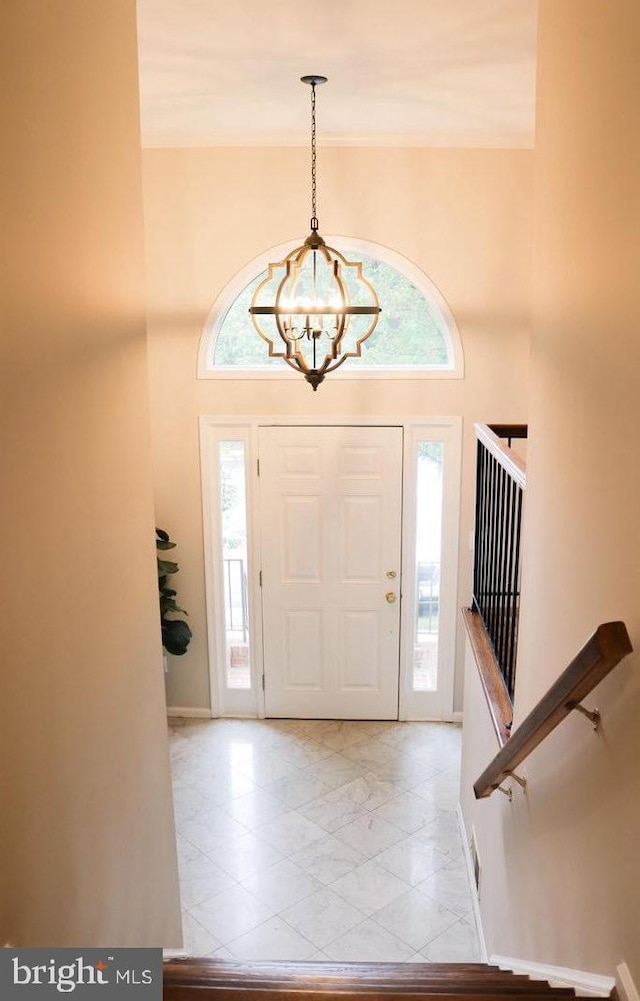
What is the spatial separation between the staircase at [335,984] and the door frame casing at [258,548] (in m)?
3.20

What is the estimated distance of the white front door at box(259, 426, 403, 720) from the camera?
5.35 metres

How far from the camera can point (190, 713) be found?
5758 mm

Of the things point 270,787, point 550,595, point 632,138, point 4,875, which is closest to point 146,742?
point 4,875

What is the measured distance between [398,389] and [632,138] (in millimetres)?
3717

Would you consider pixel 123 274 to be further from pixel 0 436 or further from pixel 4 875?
pixel 4 875

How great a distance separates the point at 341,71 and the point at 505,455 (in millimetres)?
1820

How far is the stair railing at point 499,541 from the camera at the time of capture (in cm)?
306

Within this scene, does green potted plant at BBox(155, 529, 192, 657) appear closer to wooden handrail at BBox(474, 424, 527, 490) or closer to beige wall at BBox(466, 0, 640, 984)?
wooden handrail at BBox(474, 424, 527, 490)

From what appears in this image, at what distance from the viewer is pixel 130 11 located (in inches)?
90.3

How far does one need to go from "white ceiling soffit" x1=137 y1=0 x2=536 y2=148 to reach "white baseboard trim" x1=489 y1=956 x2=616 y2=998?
112 inches

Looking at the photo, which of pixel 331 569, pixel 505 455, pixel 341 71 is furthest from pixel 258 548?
pixel 341 71

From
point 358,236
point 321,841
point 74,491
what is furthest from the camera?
point 358,236

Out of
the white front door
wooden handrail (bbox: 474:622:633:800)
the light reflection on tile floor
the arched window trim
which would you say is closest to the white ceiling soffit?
the arched window trim

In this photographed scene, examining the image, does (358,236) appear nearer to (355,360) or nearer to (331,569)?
(355,360)
